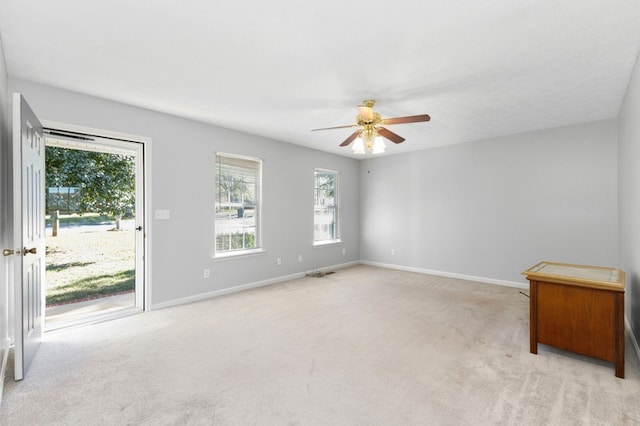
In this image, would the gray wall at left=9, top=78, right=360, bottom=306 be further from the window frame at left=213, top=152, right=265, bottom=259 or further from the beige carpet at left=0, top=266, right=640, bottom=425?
the beige carpet at left=0, top=266, right=640, bottom=425

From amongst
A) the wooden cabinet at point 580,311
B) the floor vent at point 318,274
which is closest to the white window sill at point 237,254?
the floor vent at point 318,274

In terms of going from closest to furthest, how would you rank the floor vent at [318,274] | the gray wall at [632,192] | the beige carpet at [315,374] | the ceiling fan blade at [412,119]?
the beige carpet at [315,374], the gray wall at [632,192], the ceiling fan blade at [412,119], the floor vent at [318,274]

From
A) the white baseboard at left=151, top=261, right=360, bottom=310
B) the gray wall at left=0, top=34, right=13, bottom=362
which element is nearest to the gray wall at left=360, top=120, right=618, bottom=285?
the white baseboard at left=151, top=261, right=360, bottom=310

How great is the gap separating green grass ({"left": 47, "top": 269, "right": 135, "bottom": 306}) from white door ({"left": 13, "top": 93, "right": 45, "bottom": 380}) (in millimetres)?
1738

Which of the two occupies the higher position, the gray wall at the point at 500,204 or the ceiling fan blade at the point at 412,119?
the ceiling fan blade at the point at 412,119

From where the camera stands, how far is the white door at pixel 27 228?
85.3 inches

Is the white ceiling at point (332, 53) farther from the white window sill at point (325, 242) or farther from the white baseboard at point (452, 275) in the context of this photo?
the white window sill at point (325, 242)

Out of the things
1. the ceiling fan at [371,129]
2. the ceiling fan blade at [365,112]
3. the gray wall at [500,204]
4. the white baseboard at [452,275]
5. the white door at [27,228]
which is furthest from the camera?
the white baseboard at [452,275]

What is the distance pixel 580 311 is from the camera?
2.44 metres

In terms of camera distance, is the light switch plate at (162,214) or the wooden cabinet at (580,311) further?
the light switch plate at (162,214)

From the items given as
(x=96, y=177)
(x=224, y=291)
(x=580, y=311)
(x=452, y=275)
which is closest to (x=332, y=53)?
(x=580, y=311)

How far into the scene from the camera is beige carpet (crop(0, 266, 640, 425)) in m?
1.85

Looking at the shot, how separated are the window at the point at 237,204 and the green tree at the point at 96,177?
1.20 metres

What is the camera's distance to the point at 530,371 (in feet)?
7.68
